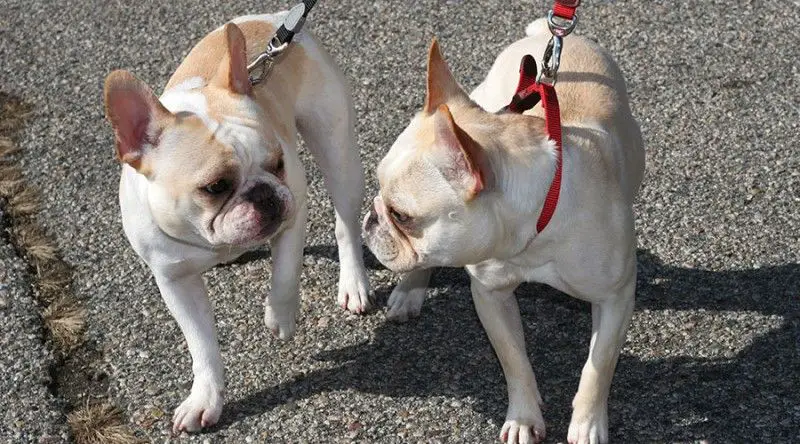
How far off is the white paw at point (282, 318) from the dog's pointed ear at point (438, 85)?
114cm

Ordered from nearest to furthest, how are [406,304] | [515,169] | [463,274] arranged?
[515,169] → [406,304] → [463,274]

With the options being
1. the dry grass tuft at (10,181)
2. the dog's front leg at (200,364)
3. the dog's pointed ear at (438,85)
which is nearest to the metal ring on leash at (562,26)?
the dog's pointed ear at (438,85)

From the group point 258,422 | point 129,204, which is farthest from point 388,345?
point 129,204

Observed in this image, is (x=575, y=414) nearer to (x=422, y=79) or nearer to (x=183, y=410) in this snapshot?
(x=183, y=410)

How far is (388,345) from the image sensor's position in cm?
505

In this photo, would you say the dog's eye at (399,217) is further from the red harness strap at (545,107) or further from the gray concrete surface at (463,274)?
the gray concrete surface at (463,274)

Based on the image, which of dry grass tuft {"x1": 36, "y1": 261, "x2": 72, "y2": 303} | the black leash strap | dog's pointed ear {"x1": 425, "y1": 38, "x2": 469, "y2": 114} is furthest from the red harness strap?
dry grass tuft {"x1": 36, "y1": 261, "x2": 72, "y2": 303}

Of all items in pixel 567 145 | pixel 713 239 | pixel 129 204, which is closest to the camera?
pixel 567 145

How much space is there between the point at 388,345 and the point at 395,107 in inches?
81.4

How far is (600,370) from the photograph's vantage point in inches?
165

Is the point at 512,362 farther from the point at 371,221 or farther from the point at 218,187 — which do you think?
the point at 218,187

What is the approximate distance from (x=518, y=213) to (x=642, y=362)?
51.4 inches

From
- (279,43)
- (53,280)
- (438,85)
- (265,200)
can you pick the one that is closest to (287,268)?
(265,200)

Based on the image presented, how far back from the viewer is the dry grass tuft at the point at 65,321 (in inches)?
204
